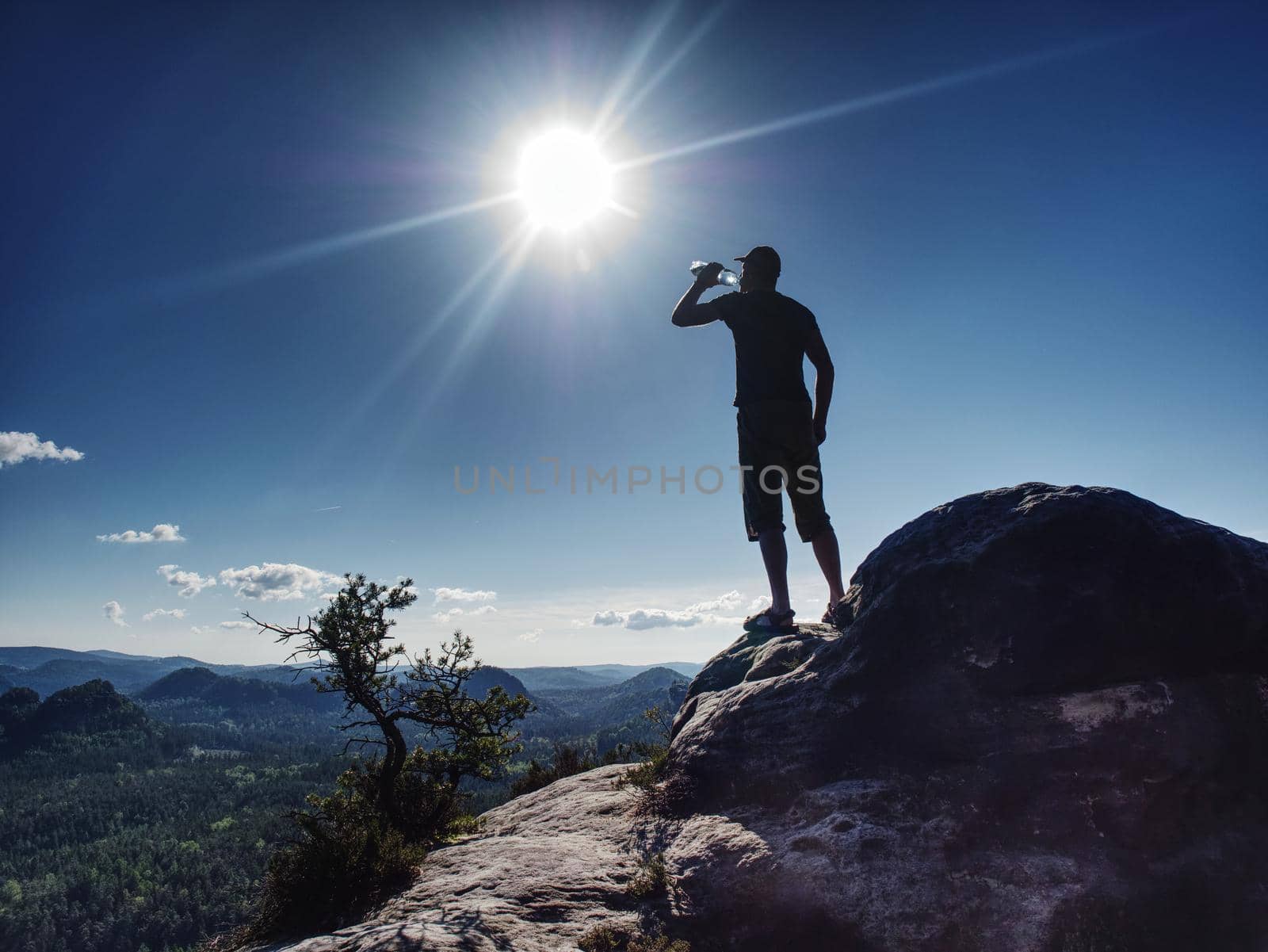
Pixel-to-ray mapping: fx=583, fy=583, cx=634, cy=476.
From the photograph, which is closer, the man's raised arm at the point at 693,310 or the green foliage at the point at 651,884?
the green foliage at the point at 651,884

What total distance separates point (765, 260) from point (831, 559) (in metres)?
4.06

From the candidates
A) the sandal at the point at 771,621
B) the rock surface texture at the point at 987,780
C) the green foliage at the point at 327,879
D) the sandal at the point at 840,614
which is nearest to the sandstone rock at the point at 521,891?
the rock surface texture at the point at 987,780

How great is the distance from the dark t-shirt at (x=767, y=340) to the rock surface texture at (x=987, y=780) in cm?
245

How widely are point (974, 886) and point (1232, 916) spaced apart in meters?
1.85

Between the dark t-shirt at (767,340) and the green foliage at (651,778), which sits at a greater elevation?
the dark t-shirt at (767,340)

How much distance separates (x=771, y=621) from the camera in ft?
27.2

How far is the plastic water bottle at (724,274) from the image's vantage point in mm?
7848

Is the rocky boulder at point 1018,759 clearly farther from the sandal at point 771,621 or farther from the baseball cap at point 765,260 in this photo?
the baseball cap at point 765,260

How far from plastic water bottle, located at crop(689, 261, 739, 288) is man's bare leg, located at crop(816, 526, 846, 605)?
3.55 m

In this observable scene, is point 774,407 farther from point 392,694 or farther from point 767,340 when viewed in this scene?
point 392,694

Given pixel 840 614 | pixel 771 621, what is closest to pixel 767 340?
pixel 840 614

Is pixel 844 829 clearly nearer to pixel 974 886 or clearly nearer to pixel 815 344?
pixel 974 886

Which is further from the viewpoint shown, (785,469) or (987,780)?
(785,469)

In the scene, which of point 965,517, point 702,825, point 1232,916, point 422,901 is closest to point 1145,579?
point 965,517
